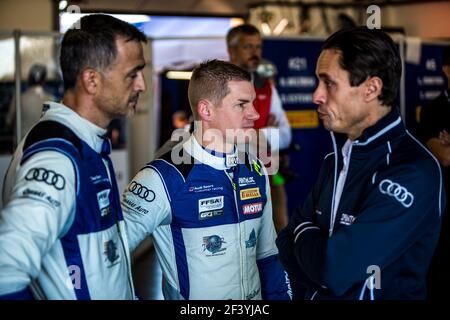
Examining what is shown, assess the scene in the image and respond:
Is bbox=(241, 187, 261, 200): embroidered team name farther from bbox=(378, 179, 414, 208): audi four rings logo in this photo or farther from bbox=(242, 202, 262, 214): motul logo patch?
bbox=(378, 179, 414, 208): audi four rings logo

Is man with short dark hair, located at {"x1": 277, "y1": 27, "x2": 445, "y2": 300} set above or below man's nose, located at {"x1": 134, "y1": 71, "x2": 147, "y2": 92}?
below

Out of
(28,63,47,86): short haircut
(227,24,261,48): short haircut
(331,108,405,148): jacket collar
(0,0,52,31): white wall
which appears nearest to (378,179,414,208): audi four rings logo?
(331,108,405,148): jacket collar

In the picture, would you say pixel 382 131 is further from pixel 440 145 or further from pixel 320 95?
pixel 440 145

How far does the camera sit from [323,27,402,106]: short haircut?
4.74 feet

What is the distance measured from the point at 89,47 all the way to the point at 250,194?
77cm

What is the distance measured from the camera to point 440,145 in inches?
95.3

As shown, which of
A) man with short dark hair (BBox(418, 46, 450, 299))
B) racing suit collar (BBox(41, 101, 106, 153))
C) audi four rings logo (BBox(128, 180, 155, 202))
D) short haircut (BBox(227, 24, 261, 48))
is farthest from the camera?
short haircut (BBox(227, 24, 261, 48))

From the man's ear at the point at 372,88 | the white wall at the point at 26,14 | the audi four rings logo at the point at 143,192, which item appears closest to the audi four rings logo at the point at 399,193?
the man's ear at the point at 372,88

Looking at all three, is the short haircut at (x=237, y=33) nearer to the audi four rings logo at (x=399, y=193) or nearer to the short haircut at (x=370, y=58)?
the short haircut at (x=370, y=58)

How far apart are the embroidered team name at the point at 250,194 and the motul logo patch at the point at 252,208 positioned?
0.02 m

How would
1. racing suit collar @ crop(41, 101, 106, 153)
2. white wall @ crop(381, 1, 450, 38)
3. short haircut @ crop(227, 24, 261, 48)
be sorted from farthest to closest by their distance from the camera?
white wall @ crop(381, 1, 450, 38)
short haircut @ crop(227, 24, 261, 48)
racing suit collar @ crop(41, 101, 106, 153)

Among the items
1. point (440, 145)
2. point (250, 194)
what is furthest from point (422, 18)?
point (250, 194)

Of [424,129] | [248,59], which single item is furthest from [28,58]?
[424,129]
